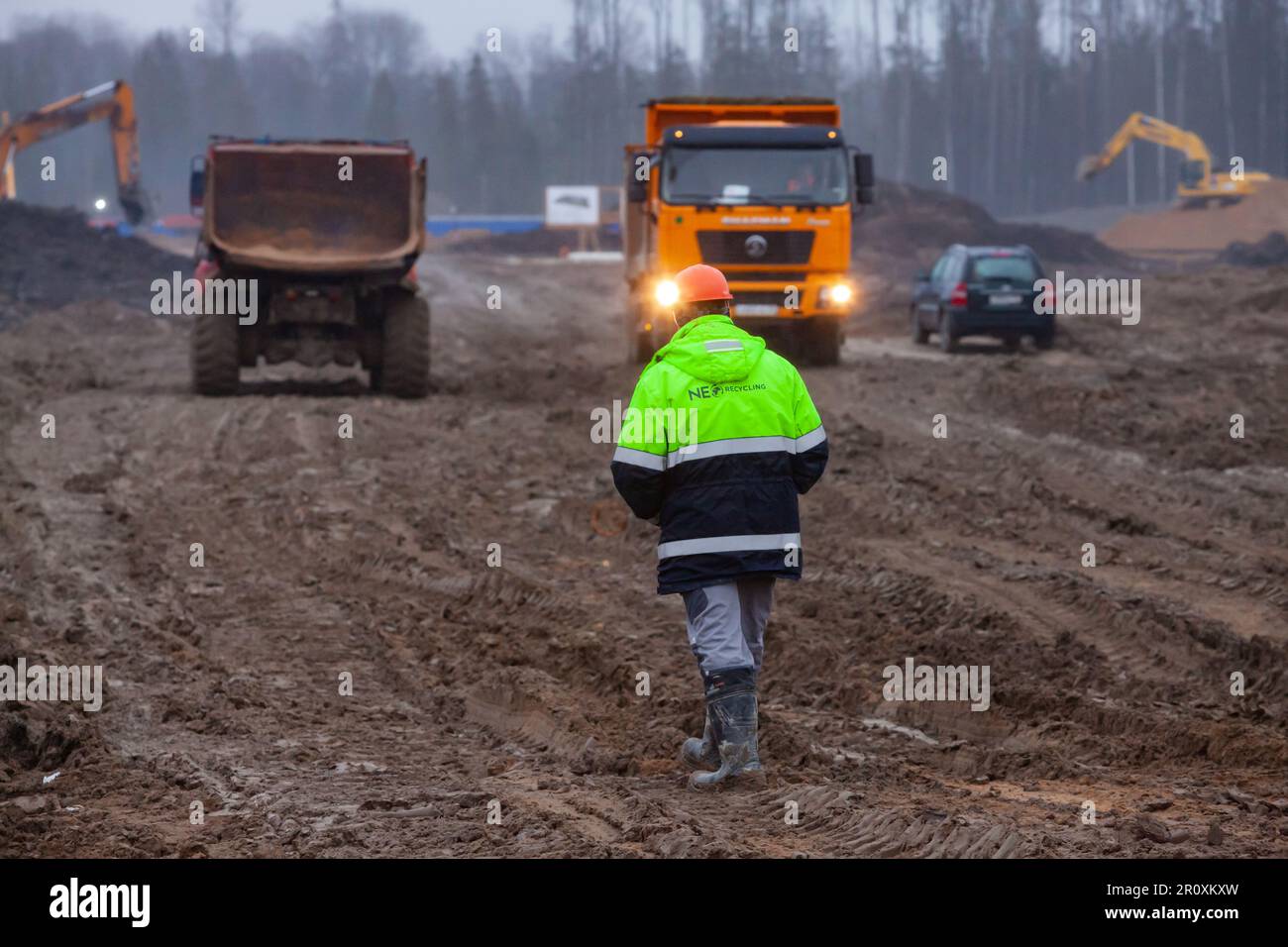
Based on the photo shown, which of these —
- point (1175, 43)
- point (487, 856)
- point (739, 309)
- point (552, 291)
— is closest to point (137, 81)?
point (1175, 43)

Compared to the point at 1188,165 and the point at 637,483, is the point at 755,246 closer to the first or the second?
the point at 637,483

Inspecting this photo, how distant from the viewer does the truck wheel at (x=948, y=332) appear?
23.2 m

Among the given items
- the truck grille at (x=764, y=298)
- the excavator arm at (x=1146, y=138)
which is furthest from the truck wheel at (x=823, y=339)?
the excavator arm at (x=1146, y=138)

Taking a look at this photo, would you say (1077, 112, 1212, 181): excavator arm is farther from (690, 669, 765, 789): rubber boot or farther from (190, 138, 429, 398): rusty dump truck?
(690, 669, 765, 789): rubber boot

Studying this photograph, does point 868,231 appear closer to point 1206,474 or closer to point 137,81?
point 1206,474

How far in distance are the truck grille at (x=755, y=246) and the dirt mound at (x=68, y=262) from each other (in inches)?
661

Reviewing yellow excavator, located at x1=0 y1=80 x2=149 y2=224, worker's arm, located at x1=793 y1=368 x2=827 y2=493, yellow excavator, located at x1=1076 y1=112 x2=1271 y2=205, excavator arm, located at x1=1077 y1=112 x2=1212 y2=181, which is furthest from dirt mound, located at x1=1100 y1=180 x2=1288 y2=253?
worker's arm, located at x1=793 y1=368 x2=827 y2=493

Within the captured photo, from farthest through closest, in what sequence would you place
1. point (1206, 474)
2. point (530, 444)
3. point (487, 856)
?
point (530, 444) < point (1206, 474) < point (487, 856)

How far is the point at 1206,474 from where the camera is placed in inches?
503

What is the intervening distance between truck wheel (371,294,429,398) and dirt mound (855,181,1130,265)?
31438 millimetres

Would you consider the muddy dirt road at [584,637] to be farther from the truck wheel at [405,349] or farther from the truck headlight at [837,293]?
the truck headlight at [837,293]
